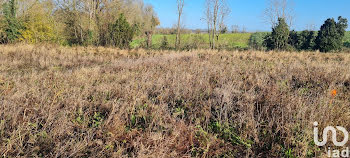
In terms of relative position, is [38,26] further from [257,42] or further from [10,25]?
[257,42]

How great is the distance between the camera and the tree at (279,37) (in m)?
20.4

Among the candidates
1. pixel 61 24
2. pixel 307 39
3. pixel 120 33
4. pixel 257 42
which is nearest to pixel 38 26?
pixel 61 24

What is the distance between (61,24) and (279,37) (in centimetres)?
2325

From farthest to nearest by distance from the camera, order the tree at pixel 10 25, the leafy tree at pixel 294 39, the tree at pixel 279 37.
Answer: the leafy tree at pixel 294 39
the tree at pixel 279 37
the tree at pixel 10 25

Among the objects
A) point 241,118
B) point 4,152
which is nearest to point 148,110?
point 241,118

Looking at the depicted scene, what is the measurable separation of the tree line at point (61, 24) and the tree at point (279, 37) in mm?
14389

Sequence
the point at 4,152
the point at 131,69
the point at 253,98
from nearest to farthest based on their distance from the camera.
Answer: the point at 4,152, the point at 253,98, the point at 131,69

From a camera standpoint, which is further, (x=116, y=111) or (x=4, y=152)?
(x=116, y=111)

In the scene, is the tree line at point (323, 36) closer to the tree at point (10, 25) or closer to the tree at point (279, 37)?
the tree at point (279, 37)

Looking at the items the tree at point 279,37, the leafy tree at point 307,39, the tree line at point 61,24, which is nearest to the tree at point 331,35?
the leafy tree at point 307,39

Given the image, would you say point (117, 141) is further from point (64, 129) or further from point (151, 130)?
point (64, 129)

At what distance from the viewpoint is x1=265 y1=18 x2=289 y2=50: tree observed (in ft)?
67.1

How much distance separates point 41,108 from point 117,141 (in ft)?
5.08

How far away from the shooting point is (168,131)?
2559 millimetres
